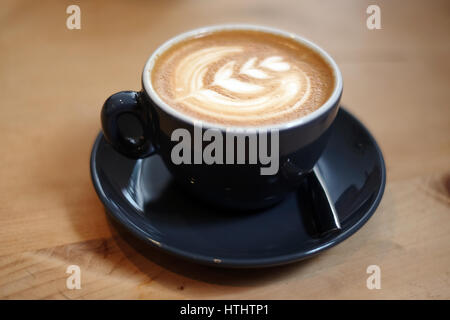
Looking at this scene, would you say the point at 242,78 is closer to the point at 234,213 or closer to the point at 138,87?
the point at 234,213

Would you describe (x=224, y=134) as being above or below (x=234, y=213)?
above

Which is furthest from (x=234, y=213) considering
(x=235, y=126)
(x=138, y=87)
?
(x=138, y=87)

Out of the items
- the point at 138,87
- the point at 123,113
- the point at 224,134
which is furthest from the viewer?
the point at 138,87

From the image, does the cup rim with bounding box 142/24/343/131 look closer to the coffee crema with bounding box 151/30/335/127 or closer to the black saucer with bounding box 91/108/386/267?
the coffee crema with bounding box 151/30/335/127

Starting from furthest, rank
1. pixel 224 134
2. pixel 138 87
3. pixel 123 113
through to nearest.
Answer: pixel 138 87 < pixel 123 113 < pixel 224 134

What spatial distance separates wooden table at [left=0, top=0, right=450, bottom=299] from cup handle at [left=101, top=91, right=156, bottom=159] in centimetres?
11

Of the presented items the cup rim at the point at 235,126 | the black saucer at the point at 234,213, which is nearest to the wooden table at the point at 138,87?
the black saucer at the point at 234,213

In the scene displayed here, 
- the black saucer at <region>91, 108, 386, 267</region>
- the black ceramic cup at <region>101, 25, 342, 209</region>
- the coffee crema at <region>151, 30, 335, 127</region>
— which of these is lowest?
the black saucer at <region>91, 108, 386, 267</region>

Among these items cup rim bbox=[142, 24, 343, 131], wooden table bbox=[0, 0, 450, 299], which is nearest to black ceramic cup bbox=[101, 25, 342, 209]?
cup rim bbox=[142, 24, 343, 131]

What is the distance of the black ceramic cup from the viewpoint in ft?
2.13

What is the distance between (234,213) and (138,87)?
42cm

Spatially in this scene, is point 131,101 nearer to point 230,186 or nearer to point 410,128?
point 230,186

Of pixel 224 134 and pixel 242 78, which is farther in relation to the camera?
pixel 242 78

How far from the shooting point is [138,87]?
103 centimetres
